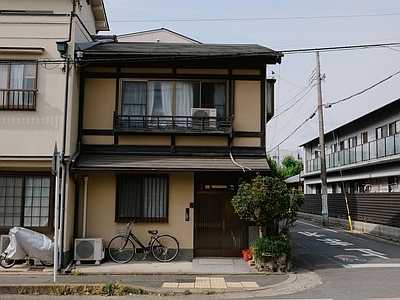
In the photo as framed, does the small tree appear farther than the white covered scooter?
No

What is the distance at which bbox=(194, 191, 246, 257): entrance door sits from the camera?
575 inches

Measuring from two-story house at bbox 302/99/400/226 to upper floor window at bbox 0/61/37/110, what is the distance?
16.8 m

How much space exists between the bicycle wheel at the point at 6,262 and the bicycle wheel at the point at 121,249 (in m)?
2.83

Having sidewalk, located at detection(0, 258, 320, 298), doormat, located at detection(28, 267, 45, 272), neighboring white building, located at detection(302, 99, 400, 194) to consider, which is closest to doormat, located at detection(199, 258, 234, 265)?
sidewalk, located at detection(0, 258, 320, 298)

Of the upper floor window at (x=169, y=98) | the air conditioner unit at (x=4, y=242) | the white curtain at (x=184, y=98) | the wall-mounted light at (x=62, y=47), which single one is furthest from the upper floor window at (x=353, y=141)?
the air conditioner unit at (x=4, y=242)

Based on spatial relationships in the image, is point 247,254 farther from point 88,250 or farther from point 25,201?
point 25,201

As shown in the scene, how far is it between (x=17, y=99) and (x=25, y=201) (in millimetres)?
3149

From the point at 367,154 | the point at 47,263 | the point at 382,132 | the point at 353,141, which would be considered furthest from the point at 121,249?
the point at 353,141

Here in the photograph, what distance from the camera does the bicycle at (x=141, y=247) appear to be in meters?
14.1

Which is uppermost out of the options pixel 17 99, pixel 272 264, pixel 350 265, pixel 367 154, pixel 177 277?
pixel 17 99

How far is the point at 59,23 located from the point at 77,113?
2.80 metres

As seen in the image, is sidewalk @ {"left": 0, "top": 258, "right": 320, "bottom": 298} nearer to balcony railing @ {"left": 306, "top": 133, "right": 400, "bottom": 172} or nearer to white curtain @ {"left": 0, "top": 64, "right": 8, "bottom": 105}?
white curtain @ {"left": 0, "top": 64, "right": 8, "bottom": 105}

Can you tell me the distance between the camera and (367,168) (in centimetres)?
3148

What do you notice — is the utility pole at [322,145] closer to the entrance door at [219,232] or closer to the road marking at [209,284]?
the entrance door at [219,232]
